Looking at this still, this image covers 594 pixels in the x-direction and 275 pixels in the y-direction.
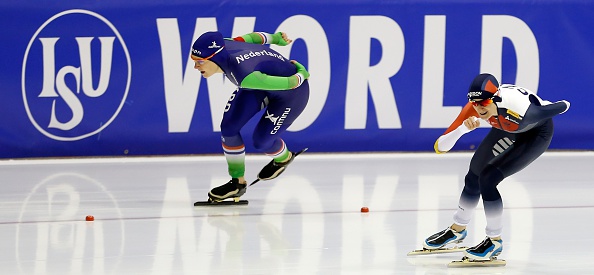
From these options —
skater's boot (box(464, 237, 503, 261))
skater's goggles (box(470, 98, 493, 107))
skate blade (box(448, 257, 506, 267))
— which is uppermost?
skater's goggles (box(470, 98, 493, 107))

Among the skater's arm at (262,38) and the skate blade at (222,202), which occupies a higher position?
the skater's arm at (262,38)

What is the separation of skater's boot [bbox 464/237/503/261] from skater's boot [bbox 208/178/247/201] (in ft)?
8.56

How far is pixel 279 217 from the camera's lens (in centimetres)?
738

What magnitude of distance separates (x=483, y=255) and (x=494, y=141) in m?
0.60

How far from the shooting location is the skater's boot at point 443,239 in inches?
238

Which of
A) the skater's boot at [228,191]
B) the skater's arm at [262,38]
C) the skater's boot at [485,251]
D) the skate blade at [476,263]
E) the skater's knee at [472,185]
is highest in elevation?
the skater's arm at [262,38]

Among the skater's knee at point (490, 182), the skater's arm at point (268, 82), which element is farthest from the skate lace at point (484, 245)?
the skater's arm at point (268, 82)

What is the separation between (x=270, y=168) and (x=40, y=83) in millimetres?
3190

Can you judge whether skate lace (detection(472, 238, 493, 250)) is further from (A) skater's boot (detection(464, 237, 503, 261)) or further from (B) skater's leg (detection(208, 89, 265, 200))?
(B) skater's leg (detection(208, 89, 265, 200))

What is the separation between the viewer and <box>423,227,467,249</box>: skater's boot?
6035 millimetres

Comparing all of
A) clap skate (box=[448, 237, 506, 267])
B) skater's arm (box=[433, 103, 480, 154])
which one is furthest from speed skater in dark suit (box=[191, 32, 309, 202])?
clap skate (box=[448, 237, 506, 267])

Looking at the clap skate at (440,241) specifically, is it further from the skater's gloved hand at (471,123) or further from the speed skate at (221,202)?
the speed skate at (221,202)

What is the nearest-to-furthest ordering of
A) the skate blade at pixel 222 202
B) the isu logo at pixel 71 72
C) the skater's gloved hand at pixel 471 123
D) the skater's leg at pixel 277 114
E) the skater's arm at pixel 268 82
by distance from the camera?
the skater's gloved hand at pixel 471 123
the skater's arm at pixel 268 82
the skate blade at pixel 222 202
the skater's leg at pixel 277 114
the isu logo at pixel 71 72

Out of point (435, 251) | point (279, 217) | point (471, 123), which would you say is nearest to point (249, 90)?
point (279, 217)
